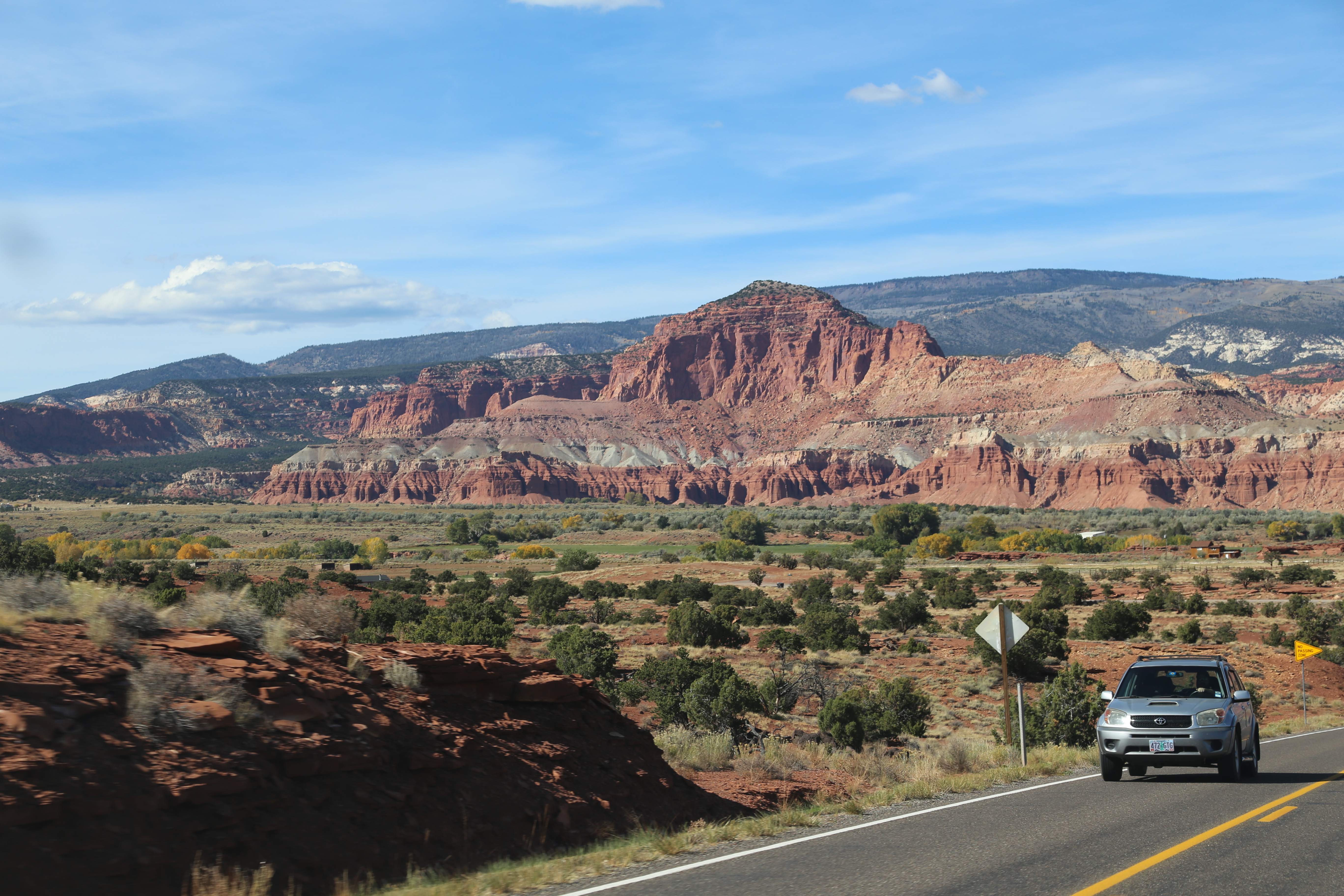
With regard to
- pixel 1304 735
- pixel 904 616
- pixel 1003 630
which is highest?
pixel 1003 630

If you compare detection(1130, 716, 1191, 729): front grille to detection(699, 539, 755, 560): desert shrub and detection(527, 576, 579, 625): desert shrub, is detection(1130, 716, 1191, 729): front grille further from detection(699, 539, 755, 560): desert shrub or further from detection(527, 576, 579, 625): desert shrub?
detection(699, 539, 755, 560): desert shrub

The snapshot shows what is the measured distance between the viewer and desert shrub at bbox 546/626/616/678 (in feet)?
99.3

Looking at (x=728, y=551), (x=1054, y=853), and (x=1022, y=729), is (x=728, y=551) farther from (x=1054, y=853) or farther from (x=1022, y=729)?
(x=1054, y=853)

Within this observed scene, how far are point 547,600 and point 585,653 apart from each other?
22.4 meters

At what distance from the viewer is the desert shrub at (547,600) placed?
48.6m

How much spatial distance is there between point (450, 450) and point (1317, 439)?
427ft

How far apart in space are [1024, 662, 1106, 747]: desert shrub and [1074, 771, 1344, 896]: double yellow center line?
32.2 feet

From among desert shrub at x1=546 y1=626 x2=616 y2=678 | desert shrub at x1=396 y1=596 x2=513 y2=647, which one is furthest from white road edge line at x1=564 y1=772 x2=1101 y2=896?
desert shrub at x1=546 y1=626 x2=616 y2=678

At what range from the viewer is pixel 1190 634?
134 feet

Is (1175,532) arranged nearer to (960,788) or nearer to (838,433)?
(838,433)

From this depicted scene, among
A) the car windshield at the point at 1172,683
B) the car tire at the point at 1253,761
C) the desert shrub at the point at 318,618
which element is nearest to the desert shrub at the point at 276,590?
the desert shrub at the point at 318,618

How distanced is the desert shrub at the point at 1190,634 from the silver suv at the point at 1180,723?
28.1 m

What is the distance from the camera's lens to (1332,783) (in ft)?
45.9

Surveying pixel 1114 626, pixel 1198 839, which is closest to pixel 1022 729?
pixel 1198 839
